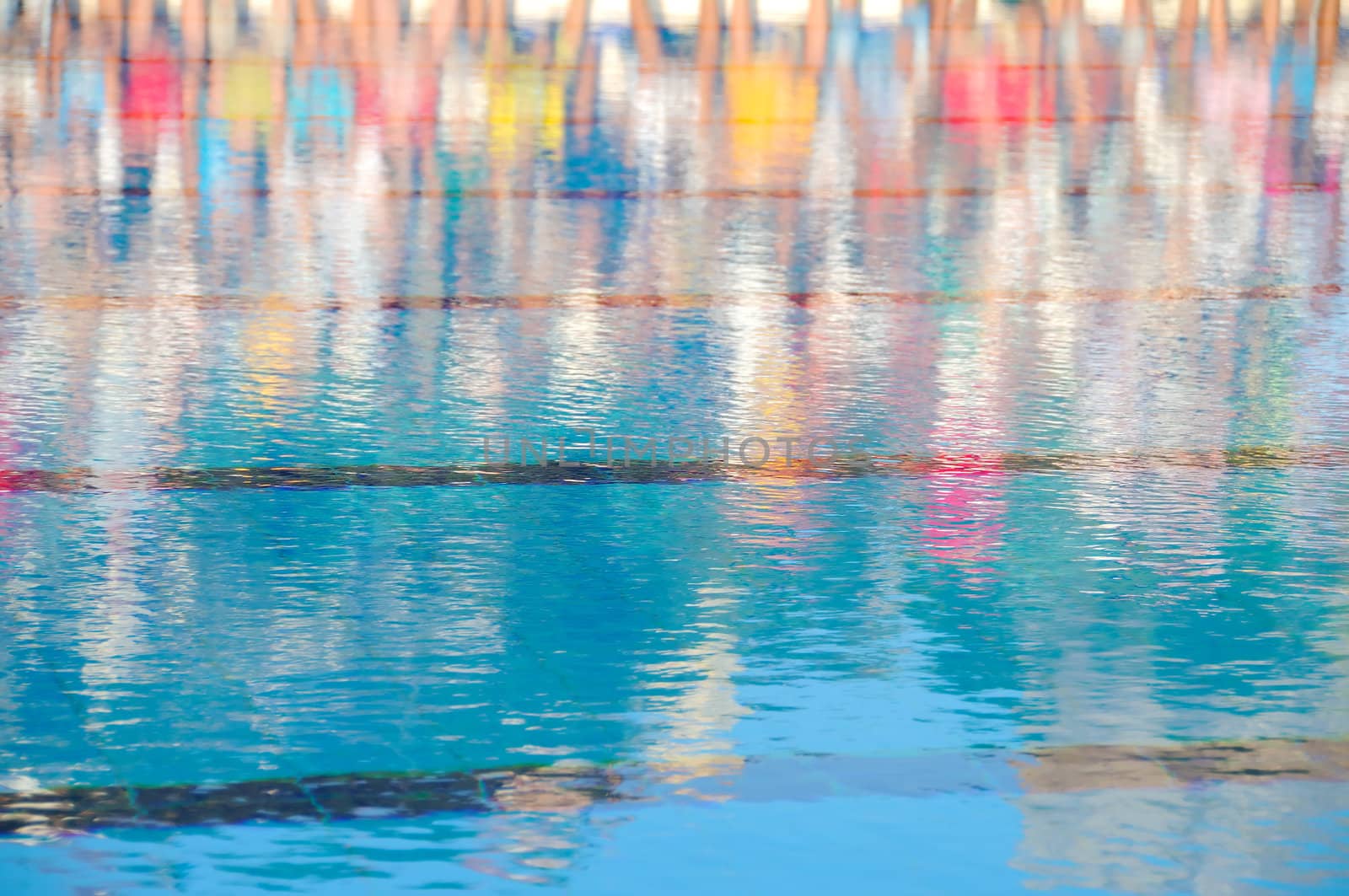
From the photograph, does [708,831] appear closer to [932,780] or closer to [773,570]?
[932,780]

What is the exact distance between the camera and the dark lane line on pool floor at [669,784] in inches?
105

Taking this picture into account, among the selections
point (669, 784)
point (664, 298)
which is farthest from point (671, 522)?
point (664, 298)

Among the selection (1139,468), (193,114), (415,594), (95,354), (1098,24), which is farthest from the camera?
(1098,24)

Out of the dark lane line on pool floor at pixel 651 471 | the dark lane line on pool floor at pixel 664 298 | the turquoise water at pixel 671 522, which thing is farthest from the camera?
the dark lane line on pool floor at pixel 664 298

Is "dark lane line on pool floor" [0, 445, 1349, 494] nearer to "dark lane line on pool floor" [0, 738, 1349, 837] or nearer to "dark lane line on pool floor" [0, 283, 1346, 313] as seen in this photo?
"dark lane line on pool floor" [0, 738, 1349, 837]

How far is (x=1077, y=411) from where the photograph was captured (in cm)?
496

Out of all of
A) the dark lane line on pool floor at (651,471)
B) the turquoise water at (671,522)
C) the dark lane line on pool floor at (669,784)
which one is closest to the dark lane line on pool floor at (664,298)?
the turquoise water at (671,522)

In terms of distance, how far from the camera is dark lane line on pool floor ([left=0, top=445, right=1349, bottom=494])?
4285 mm

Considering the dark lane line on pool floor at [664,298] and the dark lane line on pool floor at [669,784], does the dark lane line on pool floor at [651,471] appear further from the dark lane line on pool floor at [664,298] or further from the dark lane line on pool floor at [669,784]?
the dark lane line on pool floor at [664,298]

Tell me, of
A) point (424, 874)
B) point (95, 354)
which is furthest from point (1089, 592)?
point (95, 354)

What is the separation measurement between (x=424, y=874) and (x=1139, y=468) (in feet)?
7.97

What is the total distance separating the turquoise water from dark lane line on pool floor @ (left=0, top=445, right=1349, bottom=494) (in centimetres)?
2

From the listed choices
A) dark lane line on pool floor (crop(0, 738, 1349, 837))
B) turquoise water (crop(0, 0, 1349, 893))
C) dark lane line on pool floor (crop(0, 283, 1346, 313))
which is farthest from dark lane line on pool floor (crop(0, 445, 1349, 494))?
dark lane line on pool floor (crop(0, 283, 1346, 313))

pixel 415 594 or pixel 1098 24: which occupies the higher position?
pixel 1098 24
